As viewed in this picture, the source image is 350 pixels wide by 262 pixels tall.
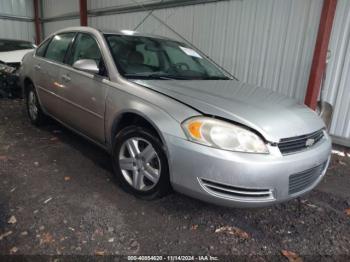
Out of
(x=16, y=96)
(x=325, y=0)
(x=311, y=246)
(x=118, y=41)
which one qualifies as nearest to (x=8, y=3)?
(x=16, y=96)

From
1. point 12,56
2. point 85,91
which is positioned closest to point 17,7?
point 12,56

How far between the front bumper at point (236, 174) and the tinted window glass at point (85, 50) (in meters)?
1.40

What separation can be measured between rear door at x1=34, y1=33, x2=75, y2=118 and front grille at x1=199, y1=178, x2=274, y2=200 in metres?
2.19

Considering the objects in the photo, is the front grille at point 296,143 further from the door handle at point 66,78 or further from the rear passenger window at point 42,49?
the rear passenger window at point 42,49

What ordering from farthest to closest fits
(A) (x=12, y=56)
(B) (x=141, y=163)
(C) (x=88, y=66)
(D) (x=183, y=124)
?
(A) (x=12, y=56), (C) (x=88, y=66), (B) (x=141, y=163), (D) (x=183, y=124)

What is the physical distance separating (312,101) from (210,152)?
2.92 m

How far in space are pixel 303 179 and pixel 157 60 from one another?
1.80 metres

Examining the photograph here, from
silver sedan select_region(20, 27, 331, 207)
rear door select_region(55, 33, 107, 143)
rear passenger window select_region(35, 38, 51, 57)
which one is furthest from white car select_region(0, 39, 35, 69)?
rear door select_region(55, 33, 107, 143)

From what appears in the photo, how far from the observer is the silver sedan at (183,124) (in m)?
1.92

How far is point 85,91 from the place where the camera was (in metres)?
2.90

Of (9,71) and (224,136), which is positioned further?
(9,71)

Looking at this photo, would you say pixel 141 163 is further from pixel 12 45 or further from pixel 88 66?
pixel 12 45

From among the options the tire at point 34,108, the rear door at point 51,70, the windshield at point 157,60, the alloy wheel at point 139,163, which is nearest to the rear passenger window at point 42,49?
the rear door at point 51,70

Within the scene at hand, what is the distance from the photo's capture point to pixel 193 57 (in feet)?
11.1
